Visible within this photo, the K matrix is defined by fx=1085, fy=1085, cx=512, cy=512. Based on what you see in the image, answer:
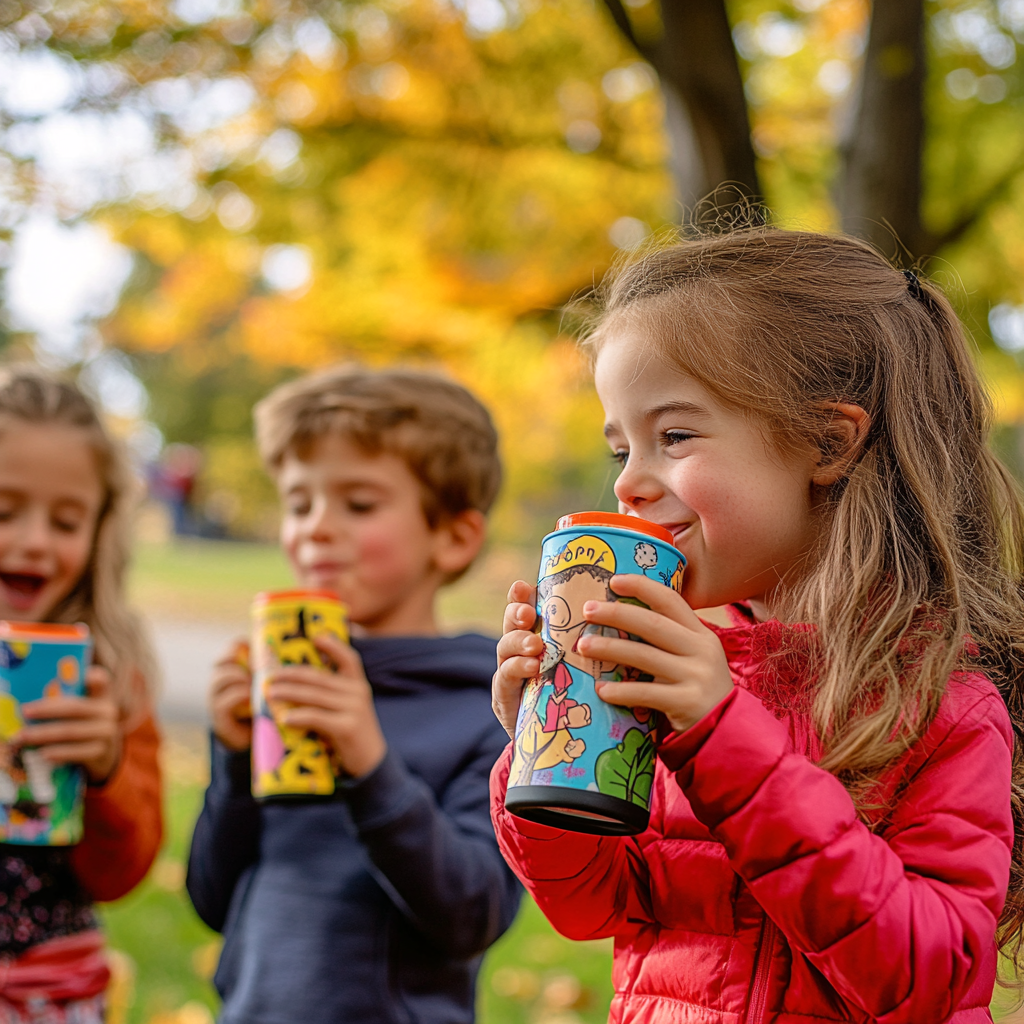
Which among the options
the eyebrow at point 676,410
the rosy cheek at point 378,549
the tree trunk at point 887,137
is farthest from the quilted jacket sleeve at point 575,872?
the tree trunk at point 887,137

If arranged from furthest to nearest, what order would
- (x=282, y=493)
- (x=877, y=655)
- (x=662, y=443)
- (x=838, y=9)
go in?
(x=838, y=9) → (x=282, y=493) → (x=662, y=443) → (x=877, y=655)

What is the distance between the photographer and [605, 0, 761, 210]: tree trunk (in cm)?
418

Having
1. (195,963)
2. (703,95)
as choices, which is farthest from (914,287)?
(195,963)

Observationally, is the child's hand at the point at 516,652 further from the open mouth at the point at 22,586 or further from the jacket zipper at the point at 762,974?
the open mouth at the point at 22,586

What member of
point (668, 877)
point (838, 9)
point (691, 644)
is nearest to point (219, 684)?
point (668, 877)

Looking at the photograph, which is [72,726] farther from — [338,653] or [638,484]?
[638,484]

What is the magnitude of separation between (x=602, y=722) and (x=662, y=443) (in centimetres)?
45

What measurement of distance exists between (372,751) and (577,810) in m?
0.92

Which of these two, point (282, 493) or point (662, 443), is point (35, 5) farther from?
point (662, 443)

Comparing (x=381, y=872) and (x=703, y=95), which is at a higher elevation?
(x=703, y=95)

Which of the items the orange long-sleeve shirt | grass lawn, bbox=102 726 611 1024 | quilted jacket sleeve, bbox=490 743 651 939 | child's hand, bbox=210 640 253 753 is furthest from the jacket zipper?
grass lawn, bbox=102 726 611 1024

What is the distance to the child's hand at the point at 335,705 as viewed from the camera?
6.63 feet

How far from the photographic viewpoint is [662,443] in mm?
1516

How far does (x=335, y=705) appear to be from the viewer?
2.04 m
